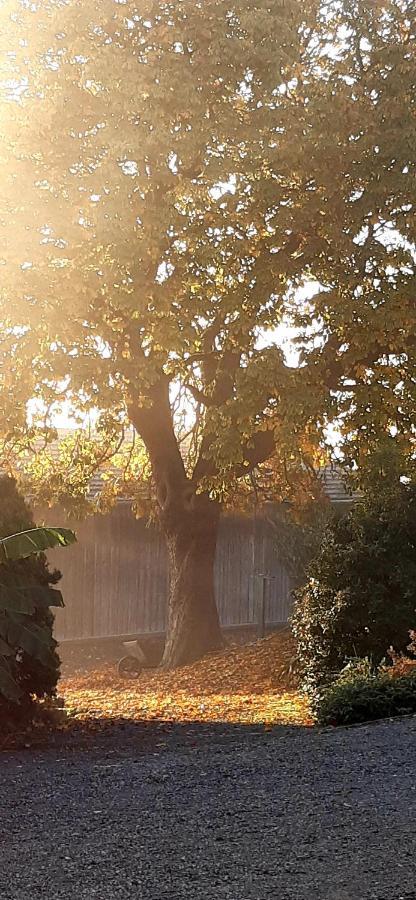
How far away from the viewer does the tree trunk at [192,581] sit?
19.2 meters

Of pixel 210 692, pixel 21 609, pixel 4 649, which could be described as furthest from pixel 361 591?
pixel 4 649

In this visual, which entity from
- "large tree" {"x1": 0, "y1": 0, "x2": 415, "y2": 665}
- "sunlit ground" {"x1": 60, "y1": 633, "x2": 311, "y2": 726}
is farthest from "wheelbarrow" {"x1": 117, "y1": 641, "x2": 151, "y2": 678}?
"large tree" {"x1": 0, "y1": 0, "x2": 415, "y2": 665}

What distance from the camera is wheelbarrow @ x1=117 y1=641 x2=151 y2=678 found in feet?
62.2

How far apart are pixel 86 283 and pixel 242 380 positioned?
8.57 ft

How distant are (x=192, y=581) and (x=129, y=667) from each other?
6.42ft

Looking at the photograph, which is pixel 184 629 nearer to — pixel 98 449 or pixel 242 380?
pixel 98 449

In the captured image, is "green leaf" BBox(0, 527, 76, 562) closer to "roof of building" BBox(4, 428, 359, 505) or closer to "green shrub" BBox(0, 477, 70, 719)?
"green shrub" BBox(0, 477, 70, 719)

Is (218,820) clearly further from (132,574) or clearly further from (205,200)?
(132,574)

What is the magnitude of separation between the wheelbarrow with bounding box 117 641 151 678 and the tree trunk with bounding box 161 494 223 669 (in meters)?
0.54

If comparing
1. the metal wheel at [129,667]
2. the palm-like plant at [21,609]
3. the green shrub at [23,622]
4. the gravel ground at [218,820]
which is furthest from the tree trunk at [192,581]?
the gravel ground at [218,820]

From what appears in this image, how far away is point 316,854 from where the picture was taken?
19.9 ft

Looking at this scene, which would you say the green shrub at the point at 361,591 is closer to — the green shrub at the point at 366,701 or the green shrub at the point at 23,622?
the green shrub at the point at 366,701

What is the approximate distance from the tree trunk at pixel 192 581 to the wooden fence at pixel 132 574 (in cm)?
364

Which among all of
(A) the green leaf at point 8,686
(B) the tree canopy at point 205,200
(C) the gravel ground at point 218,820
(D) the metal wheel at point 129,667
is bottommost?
(D) the metal wheel at point 129,667
